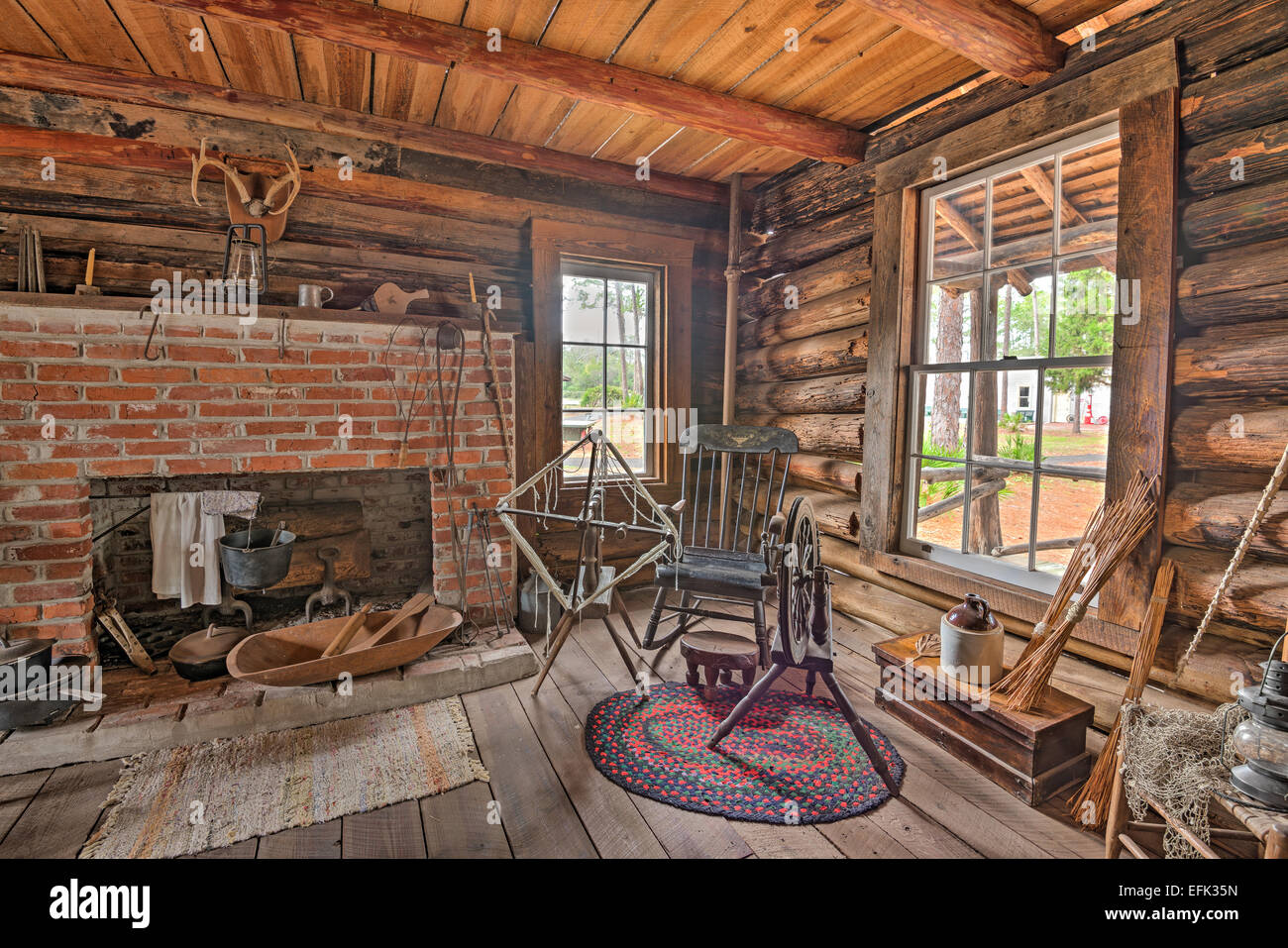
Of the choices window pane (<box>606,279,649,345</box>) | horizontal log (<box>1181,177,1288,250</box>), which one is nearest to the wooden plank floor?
horizontal log (<box>1181,177,1288,250</box>)

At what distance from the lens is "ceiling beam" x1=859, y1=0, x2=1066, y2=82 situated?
6.78 ft


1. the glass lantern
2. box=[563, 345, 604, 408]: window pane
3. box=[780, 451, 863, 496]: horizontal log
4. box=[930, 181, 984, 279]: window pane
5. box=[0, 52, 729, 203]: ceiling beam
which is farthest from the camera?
box=[563, 345, 604, 408]: window pane

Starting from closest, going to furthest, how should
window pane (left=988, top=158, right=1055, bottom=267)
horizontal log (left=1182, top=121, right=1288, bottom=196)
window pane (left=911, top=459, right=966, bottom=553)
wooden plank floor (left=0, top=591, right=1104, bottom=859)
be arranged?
wooden plank floor (left=0, top=591, right=1104, bottom=859) → horizontal log (left=1182, top=121, right=1288, bottom=196) → window pane (left=988, top=158, right=1055, bottom=267) → window pane (left=911, top=459, right=966, bottom=553)

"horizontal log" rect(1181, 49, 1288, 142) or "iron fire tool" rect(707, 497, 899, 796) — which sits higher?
"horizontal log" rect(1181, 49, 1288, 142)

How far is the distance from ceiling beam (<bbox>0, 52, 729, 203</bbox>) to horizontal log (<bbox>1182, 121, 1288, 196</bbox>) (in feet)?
8.68

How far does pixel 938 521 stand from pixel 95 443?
378 centimetres

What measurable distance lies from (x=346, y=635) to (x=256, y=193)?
2.11m

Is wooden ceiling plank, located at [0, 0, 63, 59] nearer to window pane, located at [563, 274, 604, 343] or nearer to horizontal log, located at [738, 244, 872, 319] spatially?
→ window pane, located at [563, 274, 604, 343]

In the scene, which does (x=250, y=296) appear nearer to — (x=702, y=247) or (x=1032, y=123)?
(x=702, y=247)

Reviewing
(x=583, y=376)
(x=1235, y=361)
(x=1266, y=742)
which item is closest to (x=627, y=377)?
(x=583, y=376)

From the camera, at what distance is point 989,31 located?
7.18ft

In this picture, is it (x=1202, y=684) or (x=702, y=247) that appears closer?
(x=1202, y=684)

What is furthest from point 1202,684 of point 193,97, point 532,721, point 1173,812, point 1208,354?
point 193,97

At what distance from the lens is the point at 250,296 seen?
114 inches
